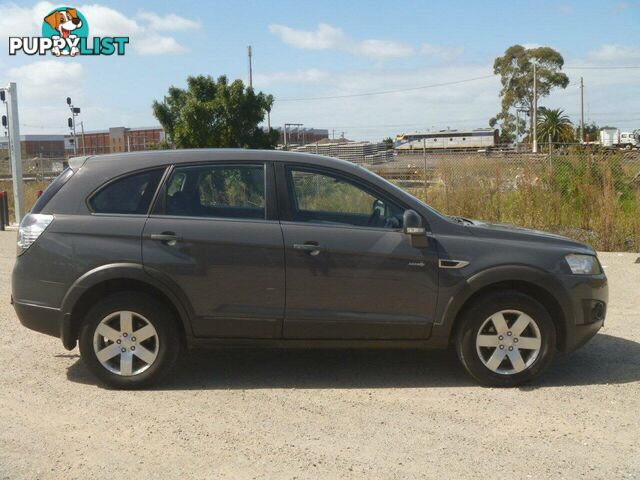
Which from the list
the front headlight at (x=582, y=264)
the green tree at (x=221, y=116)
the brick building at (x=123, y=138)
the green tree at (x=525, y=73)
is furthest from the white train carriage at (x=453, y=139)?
the front headlight at (x=582, y=264)

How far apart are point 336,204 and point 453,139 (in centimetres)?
7556

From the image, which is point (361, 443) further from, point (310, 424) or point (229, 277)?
point (229, 277)

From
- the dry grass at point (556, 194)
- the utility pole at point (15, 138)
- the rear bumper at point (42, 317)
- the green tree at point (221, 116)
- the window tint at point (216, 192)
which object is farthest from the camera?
the green tree at point (221, 116)

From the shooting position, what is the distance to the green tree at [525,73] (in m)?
57.1

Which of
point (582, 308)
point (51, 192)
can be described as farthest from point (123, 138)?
point (582, 308)

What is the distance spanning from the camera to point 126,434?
4.55 meters

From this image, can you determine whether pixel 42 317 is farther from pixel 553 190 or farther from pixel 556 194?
pixel 553 190

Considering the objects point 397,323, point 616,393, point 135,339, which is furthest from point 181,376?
point 616,393

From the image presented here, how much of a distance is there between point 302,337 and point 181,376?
3.70ft

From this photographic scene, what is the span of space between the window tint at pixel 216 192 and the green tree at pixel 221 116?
1645 cm

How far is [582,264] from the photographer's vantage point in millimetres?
5531

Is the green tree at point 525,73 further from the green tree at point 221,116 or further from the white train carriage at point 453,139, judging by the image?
the green tree at point 221,116

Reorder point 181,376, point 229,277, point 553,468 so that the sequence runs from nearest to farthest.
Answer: point 553,468, point 229,277, point 181,376

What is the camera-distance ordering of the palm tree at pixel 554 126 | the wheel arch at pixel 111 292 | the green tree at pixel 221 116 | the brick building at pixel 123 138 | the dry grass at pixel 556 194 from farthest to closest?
the palm tree at pixel 554 126
the brick building at pixel 123 138
the green tree at pixel 221 116
the dry grass at pixel 556 194
the wheel arch at pixel 111 292
